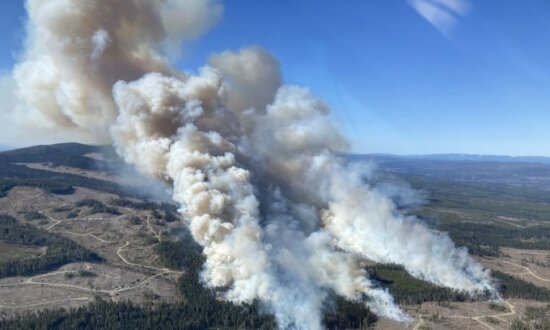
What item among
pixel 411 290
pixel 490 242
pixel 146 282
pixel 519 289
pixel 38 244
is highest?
pixel 38 244

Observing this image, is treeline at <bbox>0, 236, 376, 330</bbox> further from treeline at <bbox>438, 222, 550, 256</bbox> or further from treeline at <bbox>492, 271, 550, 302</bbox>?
treeline at <bbox>438, 222, 550, 256</bbox>

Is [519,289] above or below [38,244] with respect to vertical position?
below

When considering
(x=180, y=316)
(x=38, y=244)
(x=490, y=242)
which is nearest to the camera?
(x=180, y=316)

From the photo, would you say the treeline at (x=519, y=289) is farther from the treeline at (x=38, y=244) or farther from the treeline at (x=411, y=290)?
the treeline at (x=38, y=244)

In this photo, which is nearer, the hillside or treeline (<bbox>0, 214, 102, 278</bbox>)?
the hillside

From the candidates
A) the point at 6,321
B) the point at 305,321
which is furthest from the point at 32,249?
the point at 305,321

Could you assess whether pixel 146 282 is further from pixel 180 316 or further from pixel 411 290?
pixel 411 290

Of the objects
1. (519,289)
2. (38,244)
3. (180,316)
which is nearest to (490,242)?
(519,289)

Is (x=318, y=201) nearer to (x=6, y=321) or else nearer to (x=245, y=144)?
(x=245, y=144)

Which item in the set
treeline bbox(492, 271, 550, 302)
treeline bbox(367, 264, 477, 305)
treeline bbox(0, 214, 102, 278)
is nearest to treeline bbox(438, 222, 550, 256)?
treeline bbox(492, 271, 550, 302)
